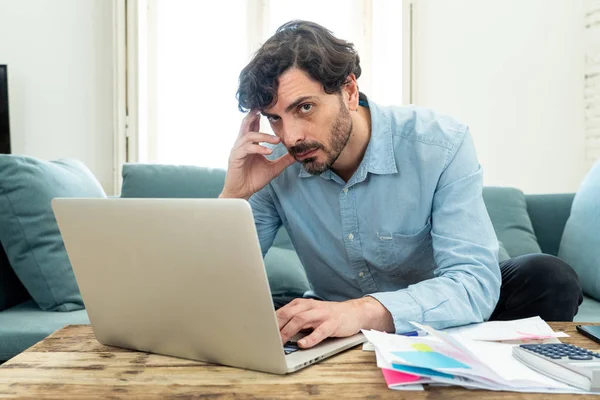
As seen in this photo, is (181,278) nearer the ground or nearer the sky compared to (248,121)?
nearer the ground

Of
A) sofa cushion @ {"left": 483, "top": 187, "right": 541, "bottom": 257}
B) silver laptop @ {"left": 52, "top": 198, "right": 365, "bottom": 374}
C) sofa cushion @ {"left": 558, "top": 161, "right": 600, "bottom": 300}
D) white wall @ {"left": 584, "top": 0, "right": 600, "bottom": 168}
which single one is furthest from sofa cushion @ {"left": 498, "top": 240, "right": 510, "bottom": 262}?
white wall @ {"left": 584, "top": 0, "right": 600, "bottom": 168}

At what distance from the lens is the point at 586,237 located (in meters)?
2.00

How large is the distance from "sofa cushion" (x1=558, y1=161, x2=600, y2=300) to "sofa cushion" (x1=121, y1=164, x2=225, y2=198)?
3.91 ft

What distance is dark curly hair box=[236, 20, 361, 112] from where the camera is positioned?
48.6 inches

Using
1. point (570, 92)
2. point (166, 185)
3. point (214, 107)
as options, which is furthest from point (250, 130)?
point (570, 92)

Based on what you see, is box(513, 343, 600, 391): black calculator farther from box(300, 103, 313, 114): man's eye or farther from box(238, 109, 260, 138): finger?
box(238, 109, 260, 138): finger

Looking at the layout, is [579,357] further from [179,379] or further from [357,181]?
[357,181]

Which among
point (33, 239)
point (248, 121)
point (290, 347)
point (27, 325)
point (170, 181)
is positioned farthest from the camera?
point (170, 181)

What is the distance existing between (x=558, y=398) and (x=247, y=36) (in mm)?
2977

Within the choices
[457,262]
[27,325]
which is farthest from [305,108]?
[27,325]

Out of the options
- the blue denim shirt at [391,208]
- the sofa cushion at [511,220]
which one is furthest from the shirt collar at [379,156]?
the sofa cushion at [511,220]

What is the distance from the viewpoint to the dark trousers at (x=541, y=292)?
129 cm

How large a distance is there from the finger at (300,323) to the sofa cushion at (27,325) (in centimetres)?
92

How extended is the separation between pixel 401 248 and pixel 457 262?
9.0 inches
